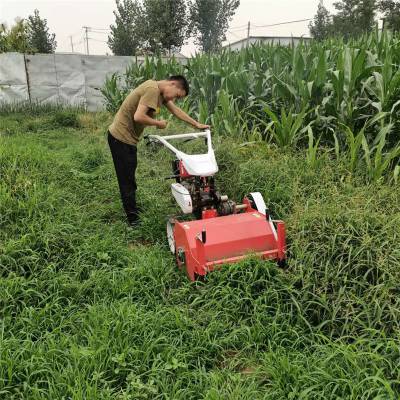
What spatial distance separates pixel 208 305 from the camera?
2.75 meters

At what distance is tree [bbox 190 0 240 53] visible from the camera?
2700 cm

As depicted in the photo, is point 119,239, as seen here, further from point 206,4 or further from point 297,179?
point 206,4

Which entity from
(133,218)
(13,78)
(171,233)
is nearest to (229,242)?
(171,233)

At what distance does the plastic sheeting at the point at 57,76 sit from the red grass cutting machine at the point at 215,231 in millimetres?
9626

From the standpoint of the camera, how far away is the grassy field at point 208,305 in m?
2.12

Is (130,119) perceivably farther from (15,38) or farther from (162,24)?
(162,24)

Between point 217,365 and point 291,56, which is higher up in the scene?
point 291,56

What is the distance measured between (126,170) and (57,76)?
10.8 meters

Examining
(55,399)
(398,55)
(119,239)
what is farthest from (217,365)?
(398,55)

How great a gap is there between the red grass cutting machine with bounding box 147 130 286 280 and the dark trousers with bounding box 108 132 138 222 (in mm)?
929

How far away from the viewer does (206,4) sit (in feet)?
88.7

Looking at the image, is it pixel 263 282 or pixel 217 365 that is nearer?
pixel 217 365

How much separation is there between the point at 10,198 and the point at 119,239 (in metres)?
1.06

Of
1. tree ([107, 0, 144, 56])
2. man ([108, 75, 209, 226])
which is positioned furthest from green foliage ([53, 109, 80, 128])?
tree ([107, 0, 144, 56])
